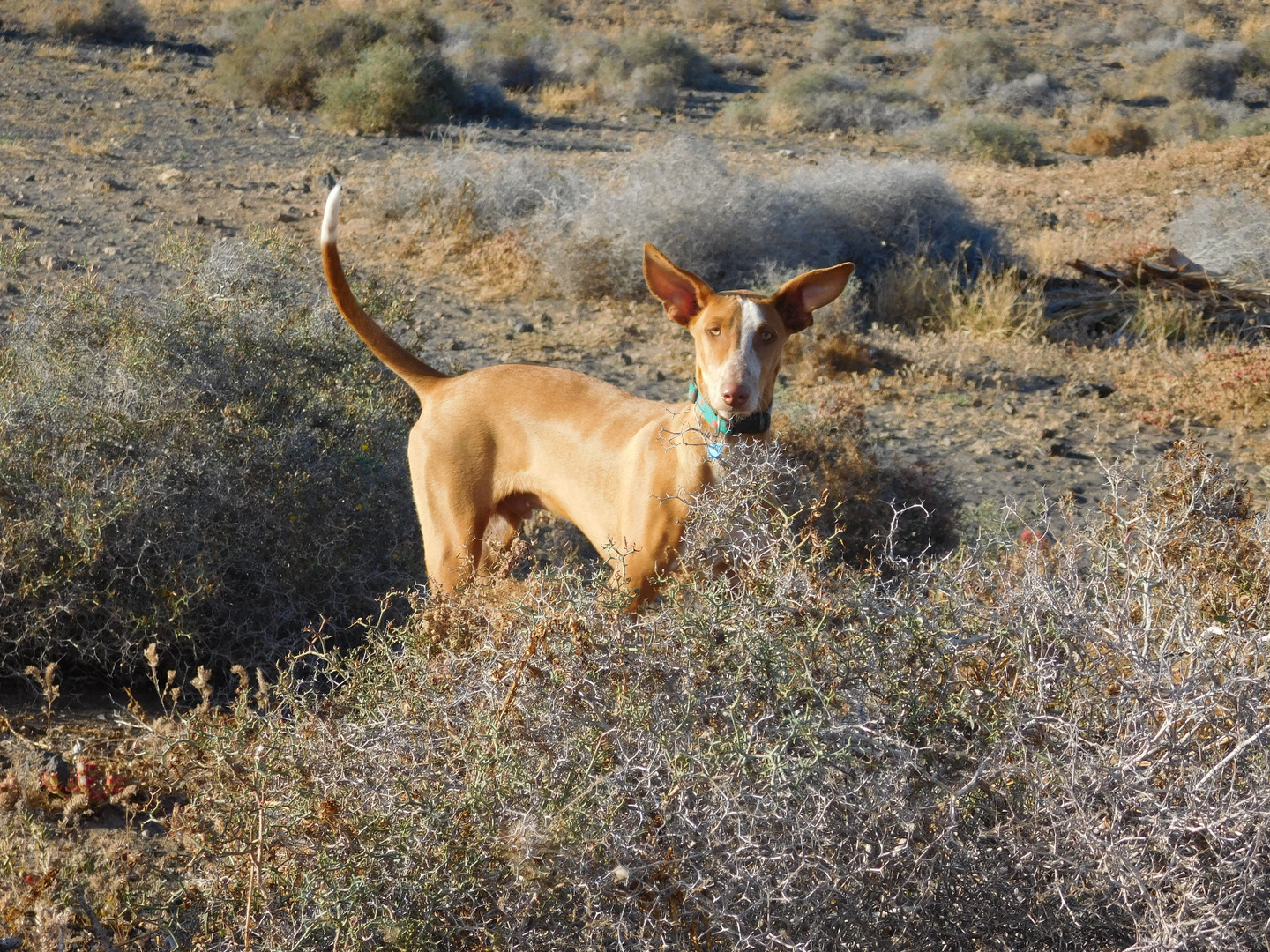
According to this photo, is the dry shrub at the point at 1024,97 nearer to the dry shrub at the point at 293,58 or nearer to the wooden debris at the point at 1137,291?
the dry shrub at the point at 293,58

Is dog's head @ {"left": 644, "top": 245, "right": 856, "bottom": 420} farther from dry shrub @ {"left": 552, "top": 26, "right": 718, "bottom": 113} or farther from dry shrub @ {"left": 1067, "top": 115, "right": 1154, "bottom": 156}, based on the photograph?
dry shrub @ {"left": 552, "top": 26, "right": 718, "bottom": 113}

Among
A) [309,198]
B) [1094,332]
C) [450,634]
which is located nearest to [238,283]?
[450,634]

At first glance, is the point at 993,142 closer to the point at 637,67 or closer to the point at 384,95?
the point at 637,67

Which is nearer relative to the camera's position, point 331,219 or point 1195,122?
point 331,219

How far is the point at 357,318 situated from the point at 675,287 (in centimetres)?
131

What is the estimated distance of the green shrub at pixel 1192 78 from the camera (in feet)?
89.3

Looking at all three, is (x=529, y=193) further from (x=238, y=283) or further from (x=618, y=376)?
(x=238, y=283)

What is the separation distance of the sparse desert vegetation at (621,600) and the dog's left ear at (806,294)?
67 cm

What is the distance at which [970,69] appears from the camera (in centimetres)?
2708

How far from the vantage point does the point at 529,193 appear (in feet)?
35.8

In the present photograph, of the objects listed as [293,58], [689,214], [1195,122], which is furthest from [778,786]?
[1195,122]

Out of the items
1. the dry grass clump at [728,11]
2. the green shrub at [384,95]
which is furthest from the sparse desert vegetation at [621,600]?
the dry grass clump at [728,11]

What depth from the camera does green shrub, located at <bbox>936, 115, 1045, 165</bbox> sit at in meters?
18.4

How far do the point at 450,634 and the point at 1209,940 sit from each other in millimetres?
1702
